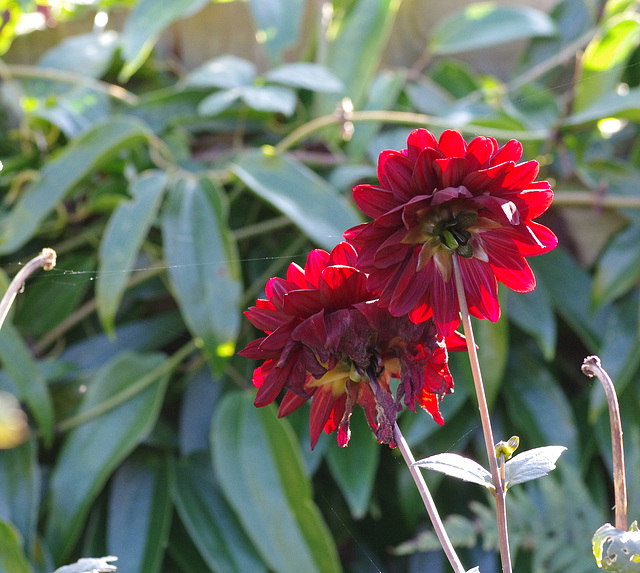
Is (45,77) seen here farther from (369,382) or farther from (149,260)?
(369,382)

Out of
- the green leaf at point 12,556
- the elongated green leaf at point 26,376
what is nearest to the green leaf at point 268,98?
the elongated green leaf at point 26,376

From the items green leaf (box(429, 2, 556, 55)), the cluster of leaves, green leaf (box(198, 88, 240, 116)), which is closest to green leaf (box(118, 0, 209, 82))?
the cluster of leaves

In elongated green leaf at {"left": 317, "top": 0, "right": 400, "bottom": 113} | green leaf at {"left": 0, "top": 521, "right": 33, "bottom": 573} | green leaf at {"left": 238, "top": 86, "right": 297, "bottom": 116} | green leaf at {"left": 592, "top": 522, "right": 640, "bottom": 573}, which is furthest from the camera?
elongated green leaf at {"left": 317, "top": 0, "right": 400, "bottom": 113}

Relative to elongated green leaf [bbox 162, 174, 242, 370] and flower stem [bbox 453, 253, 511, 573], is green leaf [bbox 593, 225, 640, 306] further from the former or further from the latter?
flower stem [bbox 453, 253, 511, 573]

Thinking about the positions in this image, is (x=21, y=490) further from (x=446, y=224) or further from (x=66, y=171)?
(x=446, y=224)

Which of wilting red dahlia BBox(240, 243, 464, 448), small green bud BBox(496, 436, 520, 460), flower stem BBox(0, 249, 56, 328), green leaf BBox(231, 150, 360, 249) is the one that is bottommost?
small green bud BBox(496, 436, 520, 460)

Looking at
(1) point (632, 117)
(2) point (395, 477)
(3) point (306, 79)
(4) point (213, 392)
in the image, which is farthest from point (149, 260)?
(1) point (632, 117)

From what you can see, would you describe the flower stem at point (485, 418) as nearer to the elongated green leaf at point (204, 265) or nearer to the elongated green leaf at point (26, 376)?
the elongated green leaf at point (204, 265)
